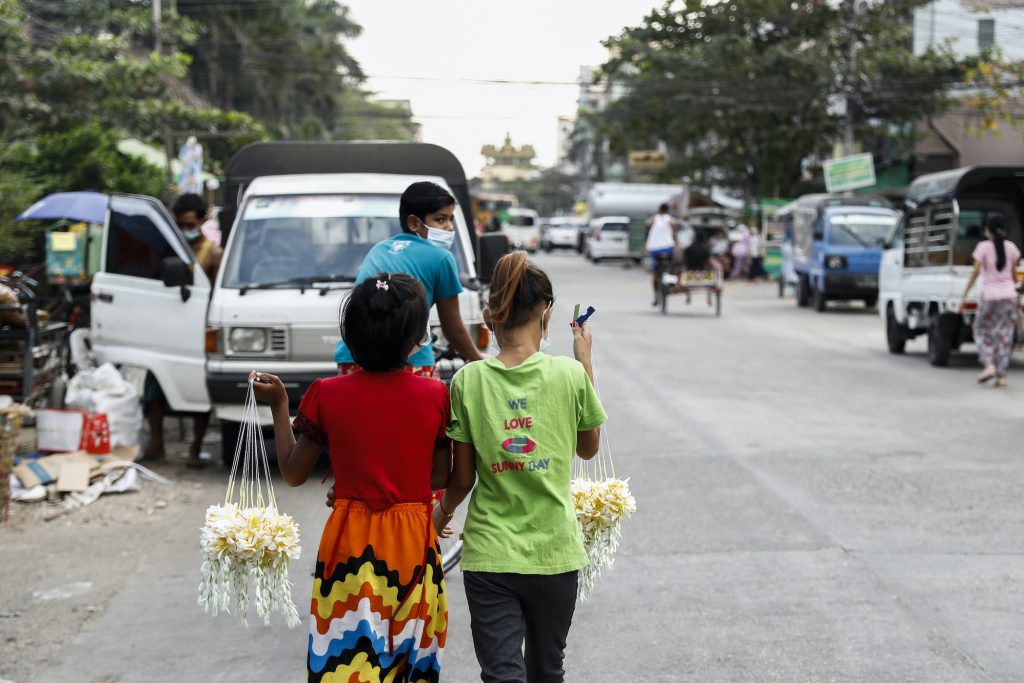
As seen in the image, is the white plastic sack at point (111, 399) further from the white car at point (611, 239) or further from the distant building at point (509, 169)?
the distant building at point (509, 169)

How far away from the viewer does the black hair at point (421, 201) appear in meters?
4.95

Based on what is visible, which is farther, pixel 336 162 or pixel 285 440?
pixel 336 162

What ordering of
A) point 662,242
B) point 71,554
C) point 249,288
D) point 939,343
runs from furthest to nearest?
point 662,242, point 939,343, point 249,288, point 71,554

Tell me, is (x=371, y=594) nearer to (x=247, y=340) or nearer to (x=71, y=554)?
(x=71, y=554)

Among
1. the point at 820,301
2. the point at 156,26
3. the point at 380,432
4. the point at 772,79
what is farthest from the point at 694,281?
the point at 380,432

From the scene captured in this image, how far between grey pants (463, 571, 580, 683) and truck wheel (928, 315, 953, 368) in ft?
43.2

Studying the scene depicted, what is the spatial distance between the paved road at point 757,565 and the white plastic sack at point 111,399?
2.57 feet

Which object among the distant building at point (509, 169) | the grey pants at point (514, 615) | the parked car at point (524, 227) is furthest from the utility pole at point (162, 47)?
the distant building at point (509, 169)

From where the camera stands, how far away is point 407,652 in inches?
130

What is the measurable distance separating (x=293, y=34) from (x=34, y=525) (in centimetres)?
4709

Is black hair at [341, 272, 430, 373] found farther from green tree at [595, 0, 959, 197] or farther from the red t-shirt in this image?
green tree at [595, 0, 959, 197]

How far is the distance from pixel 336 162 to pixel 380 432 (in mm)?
8082

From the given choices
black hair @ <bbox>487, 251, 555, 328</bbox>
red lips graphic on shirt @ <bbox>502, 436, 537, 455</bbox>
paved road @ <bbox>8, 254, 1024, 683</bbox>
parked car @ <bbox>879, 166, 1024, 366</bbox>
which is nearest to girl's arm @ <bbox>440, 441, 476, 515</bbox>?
red lips graphic on shirt @ <bbox>502, 436, 537, 455</bbox>

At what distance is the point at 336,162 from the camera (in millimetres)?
11047
